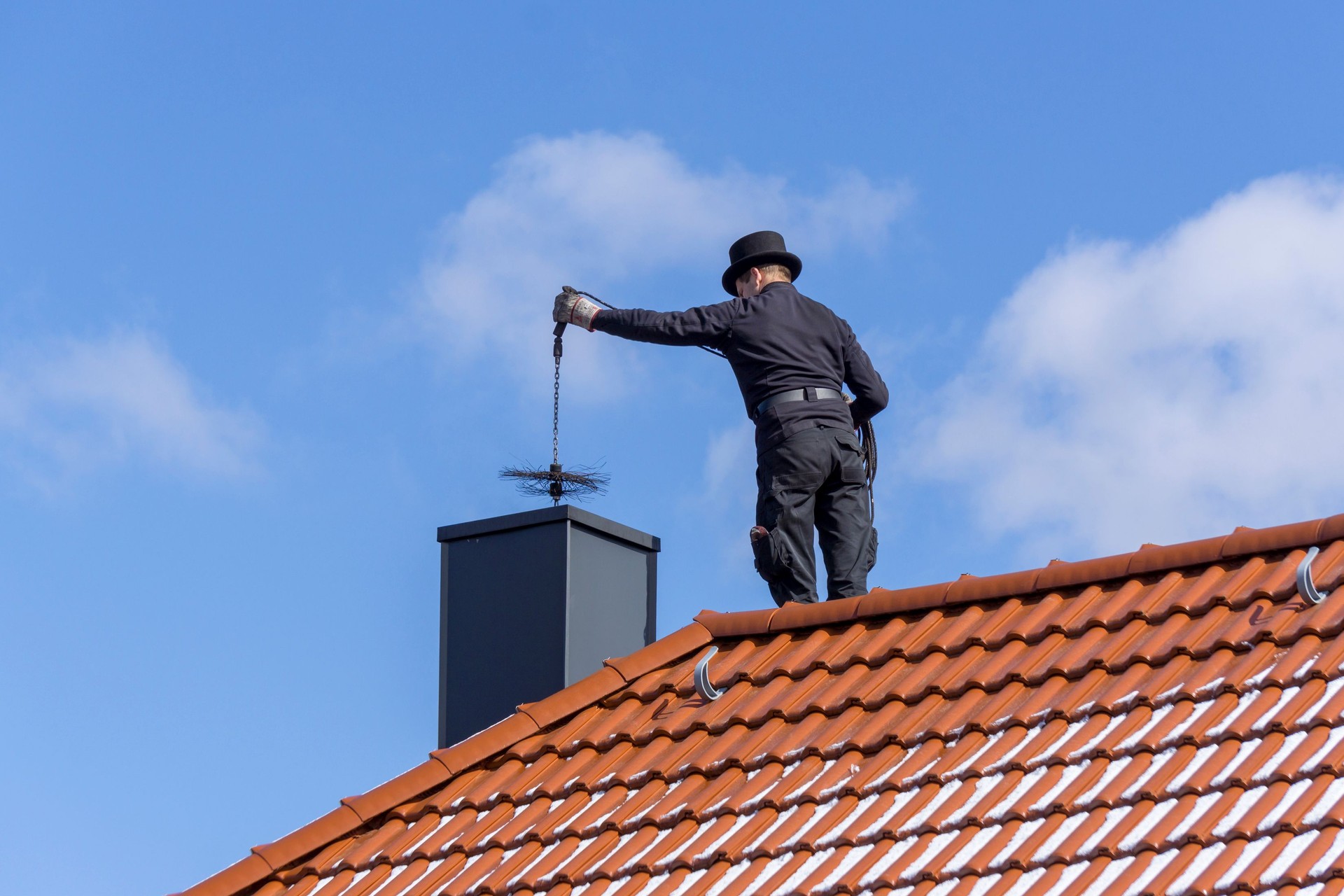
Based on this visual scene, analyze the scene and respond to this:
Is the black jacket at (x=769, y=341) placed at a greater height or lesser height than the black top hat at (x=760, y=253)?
lesser

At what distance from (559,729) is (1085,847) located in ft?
8.22

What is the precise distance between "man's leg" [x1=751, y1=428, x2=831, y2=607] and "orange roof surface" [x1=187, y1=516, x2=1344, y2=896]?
0.69 meters

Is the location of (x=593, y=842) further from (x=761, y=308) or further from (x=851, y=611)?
(x=761, y=308)

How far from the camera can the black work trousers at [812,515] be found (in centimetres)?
771

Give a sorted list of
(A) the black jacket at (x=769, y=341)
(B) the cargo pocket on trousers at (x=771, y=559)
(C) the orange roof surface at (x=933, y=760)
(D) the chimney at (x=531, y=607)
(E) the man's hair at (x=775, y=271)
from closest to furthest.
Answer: (C) the orange roof surface at (x=933, y=760) < (B) the cargo pocket on trousers at (x=771, y=559) < (A) the black jacket at (x=769, y=341) < (D) the chimney at (x=531, y=607) < (E) the man's hair at (x=775, y=271)

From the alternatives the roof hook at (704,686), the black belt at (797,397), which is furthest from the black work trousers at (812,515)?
the roof hook at (704,686)

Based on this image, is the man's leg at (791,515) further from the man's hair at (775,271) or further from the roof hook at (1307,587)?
the roof hook at (1307,587)

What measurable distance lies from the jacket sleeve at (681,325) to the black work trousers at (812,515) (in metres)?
0.58

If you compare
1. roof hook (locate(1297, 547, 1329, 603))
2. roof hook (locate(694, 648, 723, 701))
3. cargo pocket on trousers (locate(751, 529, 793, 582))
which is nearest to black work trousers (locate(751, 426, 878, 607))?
cargo pocket on trousers (locate(751, 529, 793, 582))

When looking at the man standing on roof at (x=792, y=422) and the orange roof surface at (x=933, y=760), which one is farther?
the man standing on roof at (x=792, y=422)

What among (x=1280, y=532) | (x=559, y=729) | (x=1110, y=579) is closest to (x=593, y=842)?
(x=559, y=729)

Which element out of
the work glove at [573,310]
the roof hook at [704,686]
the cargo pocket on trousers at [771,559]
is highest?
the work glove at [573,310]

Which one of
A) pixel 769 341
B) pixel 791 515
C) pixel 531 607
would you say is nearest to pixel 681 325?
pixel 769 341

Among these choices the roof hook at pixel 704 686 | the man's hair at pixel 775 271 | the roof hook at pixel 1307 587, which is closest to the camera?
the roof hook at pixel 1307 587
